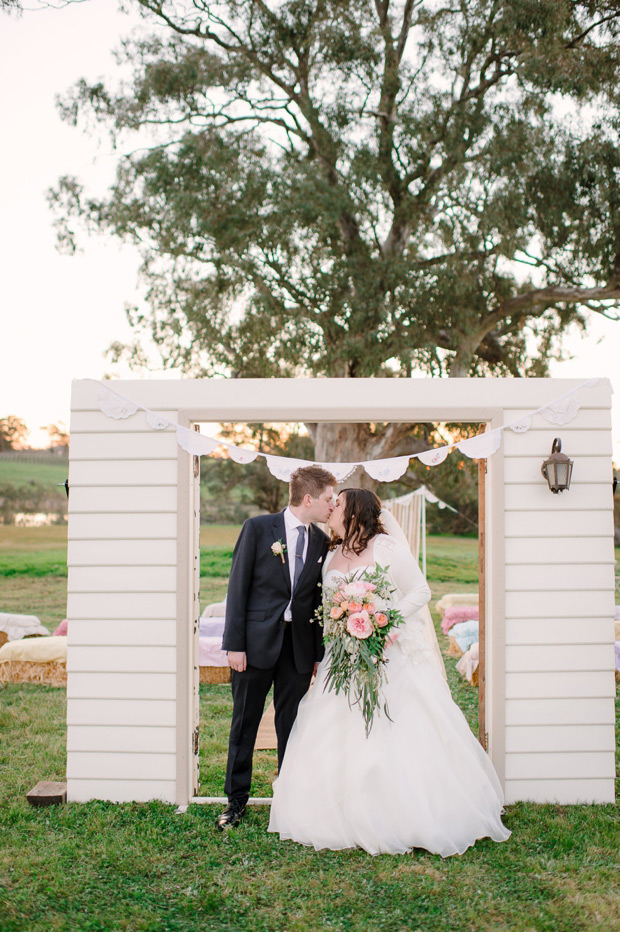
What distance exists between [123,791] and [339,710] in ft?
4.50

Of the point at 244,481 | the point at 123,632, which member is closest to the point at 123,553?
the point at 123,632

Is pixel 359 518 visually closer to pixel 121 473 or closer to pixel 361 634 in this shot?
pixel 361 634

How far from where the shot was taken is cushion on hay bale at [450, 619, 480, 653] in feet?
28.0

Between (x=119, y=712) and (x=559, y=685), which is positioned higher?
(x=559, y=685)

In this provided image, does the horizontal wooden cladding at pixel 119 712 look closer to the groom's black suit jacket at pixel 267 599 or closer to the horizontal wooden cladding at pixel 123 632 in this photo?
the horizontal wooden cladding at pixel 123 632

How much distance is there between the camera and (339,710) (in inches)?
154

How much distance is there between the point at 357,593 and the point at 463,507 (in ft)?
63.9

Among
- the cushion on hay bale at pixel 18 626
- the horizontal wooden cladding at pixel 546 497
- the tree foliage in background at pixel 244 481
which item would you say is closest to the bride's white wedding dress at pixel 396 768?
the horizontal wooden cladding at pixel 546 497

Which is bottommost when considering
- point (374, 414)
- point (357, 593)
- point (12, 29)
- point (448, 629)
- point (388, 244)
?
point (448, 629)

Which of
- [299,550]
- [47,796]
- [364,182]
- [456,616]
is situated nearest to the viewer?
[299,550]

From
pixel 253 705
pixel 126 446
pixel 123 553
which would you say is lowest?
pixel 253 705

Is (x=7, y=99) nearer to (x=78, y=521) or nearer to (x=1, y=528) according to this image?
(x=78, y=521)

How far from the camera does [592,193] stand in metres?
11.8

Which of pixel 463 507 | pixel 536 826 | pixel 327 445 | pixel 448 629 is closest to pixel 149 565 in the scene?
pixel 536 826
